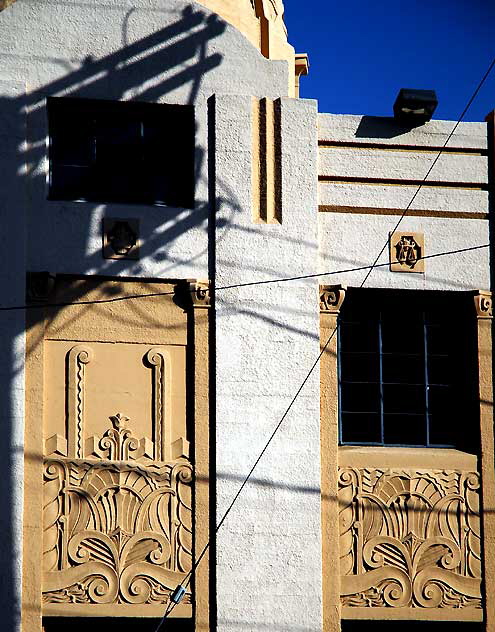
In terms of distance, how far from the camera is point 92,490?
16.5 metres

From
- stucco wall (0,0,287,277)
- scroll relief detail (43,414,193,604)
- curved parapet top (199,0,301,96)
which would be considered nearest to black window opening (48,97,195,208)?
stucco wall (0,0,287,277)

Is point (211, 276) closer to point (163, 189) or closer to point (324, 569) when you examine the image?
point (163, 189)

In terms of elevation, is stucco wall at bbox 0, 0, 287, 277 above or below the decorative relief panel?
above

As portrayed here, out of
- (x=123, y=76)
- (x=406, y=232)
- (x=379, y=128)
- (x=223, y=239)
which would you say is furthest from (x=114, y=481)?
(x=379, y=128)

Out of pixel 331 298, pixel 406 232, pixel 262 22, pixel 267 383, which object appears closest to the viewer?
pixel 267 383

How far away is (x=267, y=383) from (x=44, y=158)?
13.9 feet

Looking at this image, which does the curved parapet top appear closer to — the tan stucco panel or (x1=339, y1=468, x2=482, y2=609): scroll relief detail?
the tan stucco panel

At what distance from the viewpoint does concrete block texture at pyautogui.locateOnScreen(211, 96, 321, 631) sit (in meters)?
16.5

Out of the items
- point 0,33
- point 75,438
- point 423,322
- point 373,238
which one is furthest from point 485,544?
point 0,33

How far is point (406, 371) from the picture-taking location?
18000mm

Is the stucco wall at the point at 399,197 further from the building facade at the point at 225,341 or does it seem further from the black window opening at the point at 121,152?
the black window opening at the point at 121,152

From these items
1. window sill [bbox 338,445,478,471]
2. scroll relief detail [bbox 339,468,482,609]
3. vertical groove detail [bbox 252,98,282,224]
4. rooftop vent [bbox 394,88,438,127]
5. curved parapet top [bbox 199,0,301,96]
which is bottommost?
scroll relief detail [bbox 339,468,482,609]

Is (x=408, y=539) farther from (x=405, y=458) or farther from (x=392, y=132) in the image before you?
(x=392, y=132)

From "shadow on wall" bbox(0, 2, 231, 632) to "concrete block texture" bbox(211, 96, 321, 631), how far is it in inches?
21.5
